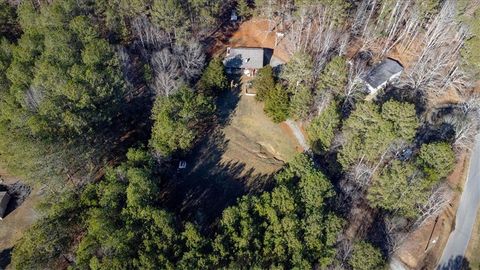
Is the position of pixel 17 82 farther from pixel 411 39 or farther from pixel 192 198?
pixel 411 39

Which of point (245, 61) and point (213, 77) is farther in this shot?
point (245, 61)

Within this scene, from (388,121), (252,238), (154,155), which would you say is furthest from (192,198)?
(388,121)

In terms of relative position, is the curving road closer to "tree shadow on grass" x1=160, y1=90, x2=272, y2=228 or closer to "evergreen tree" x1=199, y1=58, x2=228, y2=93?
"tree shadow on grass" x1=160, y1=90, x2=272, y2=228

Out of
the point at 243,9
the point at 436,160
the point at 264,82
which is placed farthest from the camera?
the point at 243,9

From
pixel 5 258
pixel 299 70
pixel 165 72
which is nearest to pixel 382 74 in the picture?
pixel 299 70

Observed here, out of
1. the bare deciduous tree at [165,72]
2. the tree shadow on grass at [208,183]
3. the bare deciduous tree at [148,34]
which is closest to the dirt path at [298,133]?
the tree shadow on grass at [208,183]

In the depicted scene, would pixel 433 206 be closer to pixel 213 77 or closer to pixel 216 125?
pixel 216 125
